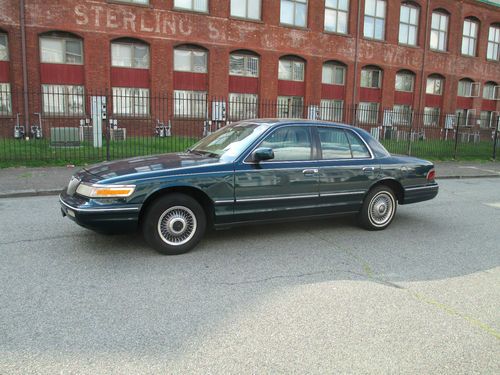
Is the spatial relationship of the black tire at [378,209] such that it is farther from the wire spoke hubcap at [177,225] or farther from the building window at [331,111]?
the building window at [331,111]

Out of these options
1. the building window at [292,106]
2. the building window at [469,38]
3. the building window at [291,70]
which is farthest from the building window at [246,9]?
the building window at [469,38]

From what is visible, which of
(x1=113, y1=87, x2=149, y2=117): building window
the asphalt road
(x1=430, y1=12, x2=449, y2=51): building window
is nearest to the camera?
the asphalt road

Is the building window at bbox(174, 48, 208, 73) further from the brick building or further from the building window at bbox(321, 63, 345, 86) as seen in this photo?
the building window at bbox(321, 63, 345, 86)

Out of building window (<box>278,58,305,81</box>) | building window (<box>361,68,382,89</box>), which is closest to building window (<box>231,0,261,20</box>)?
building window (<box>278,58,305,81</box>)

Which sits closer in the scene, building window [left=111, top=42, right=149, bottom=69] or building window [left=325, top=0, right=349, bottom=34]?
building window [left=111, top=42, right=149, bottom=69]

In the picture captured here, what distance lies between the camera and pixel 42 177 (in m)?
10.6

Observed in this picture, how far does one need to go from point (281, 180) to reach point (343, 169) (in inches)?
42.0

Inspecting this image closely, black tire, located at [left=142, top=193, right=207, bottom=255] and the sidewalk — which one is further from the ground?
black tire, located at [left=142, top=193, right=207, bottom=255]

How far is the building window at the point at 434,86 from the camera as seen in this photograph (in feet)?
106

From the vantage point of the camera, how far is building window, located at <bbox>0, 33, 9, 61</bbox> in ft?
65.6

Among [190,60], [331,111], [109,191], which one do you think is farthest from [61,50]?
[109,191]

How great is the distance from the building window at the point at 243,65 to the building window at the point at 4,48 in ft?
35.7

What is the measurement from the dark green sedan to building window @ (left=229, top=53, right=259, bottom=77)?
1881cm

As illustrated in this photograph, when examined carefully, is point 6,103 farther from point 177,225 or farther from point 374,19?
point 374,19
